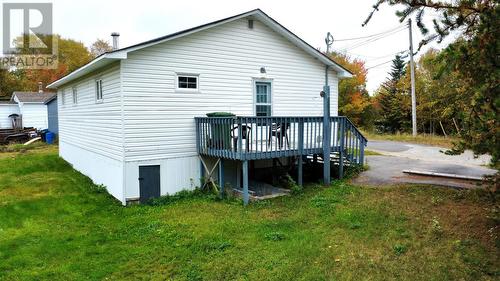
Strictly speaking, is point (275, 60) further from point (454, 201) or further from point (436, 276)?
point (436, 276)

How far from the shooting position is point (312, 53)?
41.8 ft

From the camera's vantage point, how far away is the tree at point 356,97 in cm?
3362

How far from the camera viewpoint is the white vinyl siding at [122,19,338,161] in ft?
31.0

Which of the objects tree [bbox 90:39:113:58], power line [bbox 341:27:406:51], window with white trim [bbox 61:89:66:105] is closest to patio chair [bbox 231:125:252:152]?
window with white trim [bbox 61:89:66:105]

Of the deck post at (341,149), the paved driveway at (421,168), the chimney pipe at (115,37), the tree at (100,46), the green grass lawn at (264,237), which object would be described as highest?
the tree at (100,46)

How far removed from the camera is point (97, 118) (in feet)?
37.8

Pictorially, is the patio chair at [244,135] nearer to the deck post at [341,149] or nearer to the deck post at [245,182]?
the deck post at [245,182]

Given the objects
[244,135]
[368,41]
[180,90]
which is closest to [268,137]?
[244,135]

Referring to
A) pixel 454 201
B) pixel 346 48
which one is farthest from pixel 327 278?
pixel 346 48

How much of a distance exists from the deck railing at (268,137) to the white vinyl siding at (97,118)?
2229mm

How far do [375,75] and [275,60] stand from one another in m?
37.6

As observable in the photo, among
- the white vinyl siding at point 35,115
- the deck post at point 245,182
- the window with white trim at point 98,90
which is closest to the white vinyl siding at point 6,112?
the white vinyl siding at point 35,115

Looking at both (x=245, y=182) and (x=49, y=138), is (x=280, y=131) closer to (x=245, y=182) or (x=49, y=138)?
(x=245, y=182)

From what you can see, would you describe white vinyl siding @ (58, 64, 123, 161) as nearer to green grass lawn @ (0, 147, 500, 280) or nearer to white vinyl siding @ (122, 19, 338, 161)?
white vinyl siding @ (122, 19, 338, 161)
